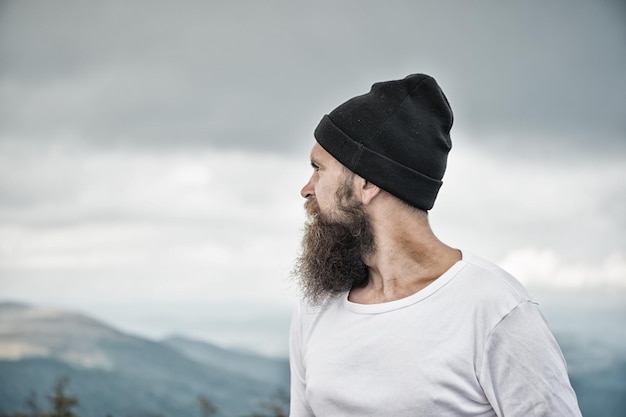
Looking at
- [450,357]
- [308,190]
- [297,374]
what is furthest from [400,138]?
[297,374]

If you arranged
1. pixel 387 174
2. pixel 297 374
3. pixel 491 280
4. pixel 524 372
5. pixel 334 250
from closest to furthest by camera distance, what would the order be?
pixel 524 372 → pixel 491 280 → pixel 387 174 → pixel 334 250 → pixel 297 374

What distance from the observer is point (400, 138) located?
2211 mm

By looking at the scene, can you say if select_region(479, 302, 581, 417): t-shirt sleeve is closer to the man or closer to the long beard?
the man

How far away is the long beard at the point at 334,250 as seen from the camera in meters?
2.28

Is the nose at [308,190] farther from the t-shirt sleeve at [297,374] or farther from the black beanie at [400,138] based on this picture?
the t-shirt sleeve at [297,374]

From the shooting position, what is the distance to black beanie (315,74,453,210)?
2.21 metres

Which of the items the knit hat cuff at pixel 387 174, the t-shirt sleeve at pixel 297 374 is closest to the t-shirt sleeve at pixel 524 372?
the knit hat cuff at pixel 387 174

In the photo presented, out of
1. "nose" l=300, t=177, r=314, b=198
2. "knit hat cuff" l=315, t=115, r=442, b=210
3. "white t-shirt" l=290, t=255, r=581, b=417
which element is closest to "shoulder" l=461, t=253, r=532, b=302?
"white t-shirt" l=290, t=255, r=581, b=417

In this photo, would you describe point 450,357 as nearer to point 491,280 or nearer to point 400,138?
point 491,280

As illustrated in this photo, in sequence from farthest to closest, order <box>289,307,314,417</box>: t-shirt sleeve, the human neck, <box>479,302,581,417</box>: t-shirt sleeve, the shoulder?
<box>289,307,314,417</box>: t-shirt sleeve, the human neck, the shoulder, <box>479,302,581,417</box>: t-shirt sleeve

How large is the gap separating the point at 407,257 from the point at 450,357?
33cm

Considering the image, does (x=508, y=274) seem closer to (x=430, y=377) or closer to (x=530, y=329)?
(x=530, y=329)

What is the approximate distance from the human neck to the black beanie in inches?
3.5

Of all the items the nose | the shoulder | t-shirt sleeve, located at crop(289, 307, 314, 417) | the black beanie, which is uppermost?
the black beanie
